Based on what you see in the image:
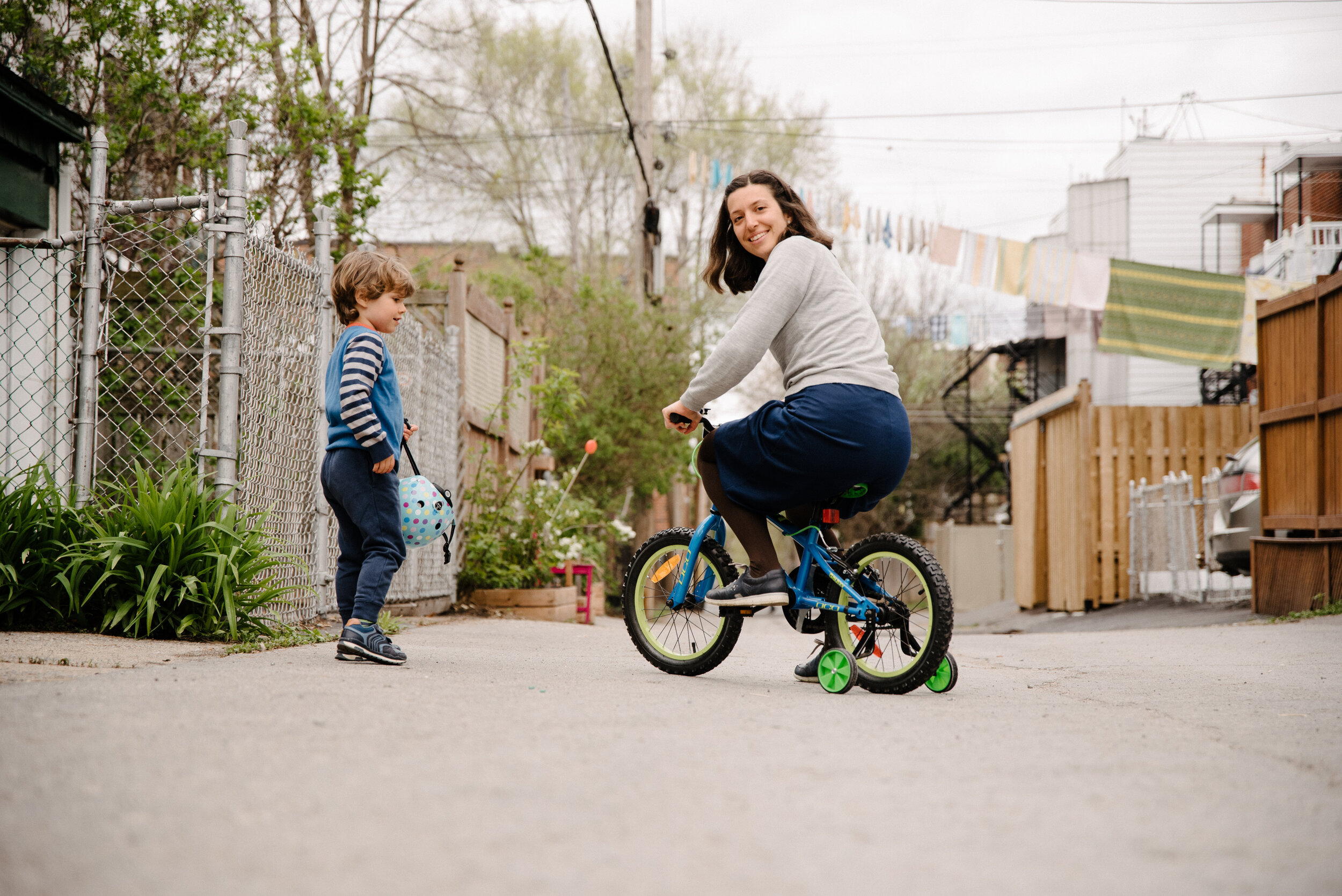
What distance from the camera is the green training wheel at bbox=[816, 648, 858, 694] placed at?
3680 mm

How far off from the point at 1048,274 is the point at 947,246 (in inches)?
56.9

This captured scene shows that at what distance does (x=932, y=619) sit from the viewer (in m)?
3.61

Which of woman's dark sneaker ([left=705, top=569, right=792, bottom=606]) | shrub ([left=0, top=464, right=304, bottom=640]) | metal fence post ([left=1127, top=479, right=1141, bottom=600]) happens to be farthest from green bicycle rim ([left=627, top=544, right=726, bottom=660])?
metal fence post ([left=1127, top=479, right=1141, bottom=600])

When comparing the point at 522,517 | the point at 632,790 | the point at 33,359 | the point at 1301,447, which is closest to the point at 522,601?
the point at 522,517

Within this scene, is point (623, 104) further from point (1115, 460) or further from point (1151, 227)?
point (1151, 227)

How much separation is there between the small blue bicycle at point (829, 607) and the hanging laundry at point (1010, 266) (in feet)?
40.0

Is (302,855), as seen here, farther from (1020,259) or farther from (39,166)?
(1020,259)

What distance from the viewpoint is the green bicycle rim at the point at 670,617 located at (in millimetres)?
4234

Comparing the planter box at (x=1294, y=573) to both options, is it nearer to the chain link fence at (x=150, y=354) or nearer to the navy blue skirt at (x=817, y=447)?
the navy blue skirt at (x=817, y=447)

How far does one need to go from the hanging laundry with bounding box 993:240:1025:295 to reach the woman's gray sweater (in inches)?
483

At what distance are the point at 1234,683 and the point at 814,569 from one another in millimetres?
1779

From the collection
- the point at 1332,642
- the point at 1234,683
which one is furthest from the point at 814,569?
the point at 1332,642

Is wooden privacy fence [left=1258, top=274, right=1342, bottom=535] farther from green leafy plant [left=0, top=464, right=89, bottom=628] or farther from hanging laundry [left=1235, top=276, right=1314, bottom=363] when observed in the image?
green leafy plant [left=0, top=464, right=89, bottom=628]

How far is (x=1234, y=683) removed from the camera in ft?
13.9
